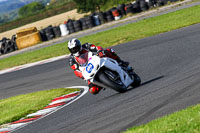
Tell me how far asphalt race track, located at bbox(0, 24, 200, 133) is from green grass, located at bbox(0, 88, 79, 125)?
4.01 feet

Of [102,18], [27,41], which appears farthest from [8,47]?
[102,18]

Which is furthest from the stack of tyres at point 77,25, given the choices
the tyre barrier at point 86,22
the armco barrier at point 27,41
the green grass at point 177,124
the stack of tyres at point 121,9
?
the green grass at point 177,124

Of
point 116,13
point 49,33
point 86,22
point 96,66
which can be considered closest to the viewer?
point 96,66

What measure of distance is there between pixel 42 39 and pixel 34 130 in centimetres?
3071

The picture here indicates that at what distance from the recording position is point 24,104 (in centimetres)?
1180

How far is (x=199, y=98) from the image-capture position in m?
6.46

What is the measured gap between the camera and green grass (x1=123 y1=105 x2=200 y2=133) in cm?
490

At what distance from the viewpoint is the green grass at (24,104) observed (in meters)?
10.4

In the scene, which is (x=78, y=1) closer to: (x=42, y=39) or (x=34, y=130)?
(x=42, y=39)

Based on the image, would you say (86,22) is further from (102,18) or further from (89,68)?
(89,68)

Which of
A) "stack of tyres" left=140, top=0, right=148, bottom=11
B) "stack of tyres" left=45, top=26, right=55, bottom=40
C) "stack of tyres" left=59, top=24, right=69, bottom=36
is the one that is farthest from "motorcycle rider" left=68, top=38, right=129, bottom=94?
"stack of tyres" left=45, top=26, right=55, bottom=40

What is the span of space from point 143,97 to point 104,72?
1.41 m

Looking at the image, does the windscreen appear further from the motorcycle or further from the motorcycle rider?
the motorcycle rider

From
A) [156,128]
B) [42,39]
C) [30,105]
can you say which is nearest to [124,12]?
[42,39]
